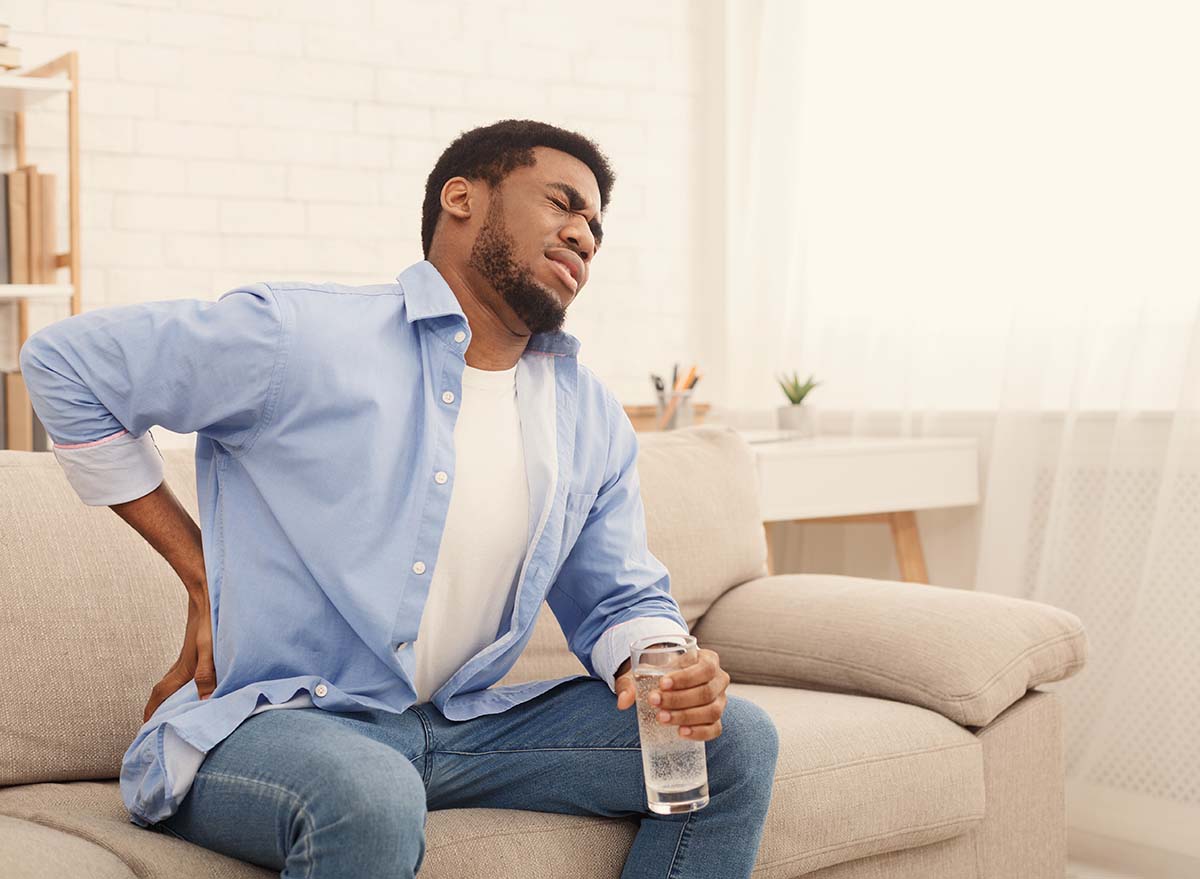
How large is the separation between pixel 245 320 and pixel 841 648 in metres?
1.07

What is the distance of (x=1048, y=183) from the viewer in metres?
2.90

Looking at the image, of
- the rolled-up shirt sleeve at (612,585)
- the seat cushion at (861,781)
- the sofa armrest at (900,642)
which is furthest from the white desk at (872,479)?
the rolled-up shirt sleeve at (612,585)

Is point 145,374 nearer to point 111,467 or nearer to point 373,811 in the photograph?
point 111,467

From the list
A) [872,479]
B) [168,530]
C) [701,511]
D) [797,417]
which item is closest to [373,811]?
[168,530]

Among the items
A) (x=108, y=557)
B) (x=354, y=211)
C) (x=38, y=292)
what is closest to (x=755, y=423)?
(x=354, y=211)

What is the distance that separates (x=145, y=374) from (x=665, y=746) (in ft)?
2.09

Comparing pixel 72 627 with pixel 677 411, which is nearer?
pixel 72 627

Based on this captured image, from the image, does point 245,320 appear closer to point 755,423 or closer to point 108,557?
point 108,557

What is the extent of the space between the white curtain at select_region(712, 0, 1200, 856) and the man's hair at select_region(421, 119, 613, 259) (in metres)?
1.43

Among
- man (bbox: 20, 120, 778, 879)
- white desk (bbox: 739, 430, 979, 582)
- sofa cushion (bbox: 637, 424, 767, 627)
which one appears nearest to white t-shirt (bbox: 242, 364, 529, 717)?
man (bbox: 20, 120, 778, 879)

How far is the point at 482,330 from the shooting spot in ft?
→ 5.33

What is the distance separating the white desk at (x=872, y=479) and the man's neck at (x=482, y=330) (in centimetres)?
123

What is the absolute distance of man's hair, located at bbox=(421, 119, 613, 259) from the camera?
1643mm

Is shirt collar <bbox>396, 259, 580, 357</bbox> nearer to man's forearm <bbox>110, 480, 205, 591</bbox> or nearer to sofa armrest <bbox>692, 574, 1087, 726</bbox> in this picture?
man's forearm <bbox>110, 480, 205, 591</bbox>
